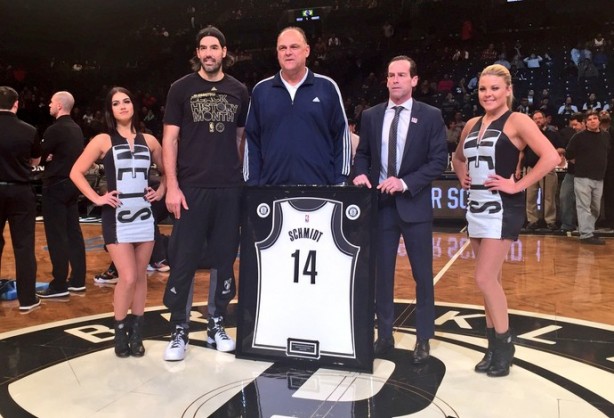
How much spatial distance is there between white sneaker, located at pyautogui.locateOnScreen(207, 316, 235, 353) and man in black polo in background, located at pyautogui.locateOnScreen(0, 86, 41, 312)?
1834mm

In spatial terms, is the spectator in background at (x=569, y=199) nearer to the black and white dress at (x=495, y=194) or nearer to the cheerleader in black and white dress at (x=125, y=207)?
the black and white dress at (x=495, y=194)

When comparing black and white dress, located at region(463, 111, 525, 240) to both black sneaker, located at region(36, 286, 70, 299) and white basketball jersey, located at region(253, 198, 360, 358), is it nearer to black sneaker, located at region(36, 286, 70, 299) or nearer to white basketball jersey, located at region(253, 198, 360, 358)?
white basketball jersey, located at region(253, 198, 360, 358)

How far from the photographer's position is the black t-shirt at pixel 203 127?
3.36m

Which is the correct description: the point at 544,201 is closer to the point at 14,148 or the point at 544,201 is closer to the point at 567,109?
the point at 567,109

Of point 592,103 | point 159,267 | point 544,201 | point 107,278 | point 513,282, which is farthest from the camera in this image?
point 592,103

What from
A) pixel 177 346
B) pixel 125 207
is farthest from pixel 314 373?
pixel 125 207

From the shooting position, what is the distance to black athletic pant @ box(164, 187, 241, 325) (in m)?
3.39

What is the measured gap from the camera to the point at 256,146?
11.2 ft

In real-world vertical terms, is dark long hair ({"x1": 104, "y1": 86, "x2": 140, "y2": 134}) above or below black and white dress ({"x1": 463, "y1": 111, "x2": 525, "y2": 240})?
above

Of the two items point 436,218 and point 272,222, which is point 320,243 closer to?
point 272,222

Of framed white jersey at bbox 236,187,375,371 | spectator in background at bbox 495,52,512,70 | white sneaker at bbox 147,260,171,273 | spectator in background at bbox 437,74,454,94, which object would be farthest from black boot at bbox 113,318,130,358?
spectator in background at bbox 495,52,512,70

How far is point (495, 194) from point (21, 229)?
3556 millimetres

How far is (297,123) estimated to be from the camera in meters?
3.24

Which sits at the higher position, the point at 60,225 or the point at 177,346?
the point at 60,225
